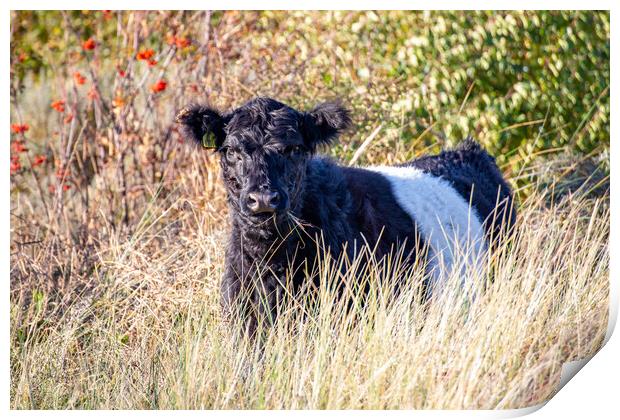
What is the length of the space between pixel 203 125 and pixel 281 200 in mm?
808

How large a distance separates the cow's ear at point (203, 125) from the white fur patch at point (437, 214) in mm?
1283

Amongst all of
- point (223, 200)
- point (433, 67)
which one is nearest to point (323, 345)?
point (223, 200)

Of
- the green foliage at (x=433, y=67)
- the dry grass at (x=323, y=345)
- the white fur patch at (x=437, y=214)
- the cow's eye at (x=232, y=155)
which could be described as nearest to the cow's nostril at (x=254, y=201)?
the cow's eye at (x=232, y=155)

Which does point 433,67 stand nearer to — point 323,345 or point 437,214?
point 437,214

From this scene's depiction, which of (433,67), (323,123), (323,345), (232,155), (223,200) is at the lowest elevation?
(223,200)

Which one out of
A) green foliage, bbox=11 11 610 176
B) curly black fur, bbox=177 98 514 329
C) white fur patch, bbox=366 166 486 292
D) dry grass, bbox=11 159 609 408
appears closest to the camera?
dry grass, bbox=11 159 609 408

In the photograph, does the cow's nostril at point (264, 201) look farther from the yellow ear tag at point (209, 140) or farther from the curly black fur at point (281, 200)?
the yellow ear tag at point (209, 140)

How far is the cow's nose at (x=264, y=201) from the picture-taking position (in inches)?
199

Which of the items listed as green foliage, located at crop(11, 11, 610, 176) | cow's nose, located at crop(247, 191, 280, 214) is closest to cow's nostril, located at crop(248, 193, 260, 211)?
cow's nose, located at crop(247, 191, 280, 214)

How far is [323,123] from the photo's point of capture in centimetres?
574

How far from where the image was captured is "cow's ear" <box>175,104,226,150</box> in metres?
5.59

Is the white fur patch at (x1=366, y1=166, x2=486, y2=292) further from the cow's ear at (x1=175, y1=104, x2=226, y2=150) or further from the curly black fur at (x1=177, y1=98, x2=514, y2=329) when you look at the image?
Result: the cow's ear at (x1=175, y1=104, x2=226, y2=150)

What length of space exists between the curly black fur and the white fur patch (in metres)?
0.30
